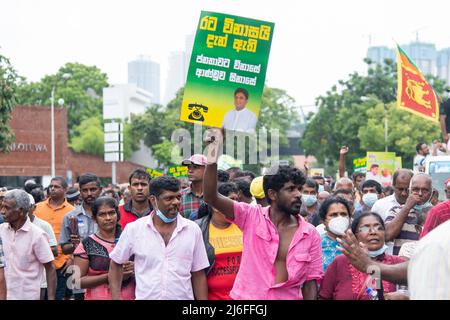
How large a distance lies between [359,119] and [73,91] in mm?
27394

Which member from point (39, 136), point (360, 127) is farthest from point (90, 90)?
point (360, 127)

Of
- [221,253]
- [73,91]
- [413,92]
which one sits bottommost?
[221,253]

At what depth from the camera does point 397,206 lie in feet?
25.7

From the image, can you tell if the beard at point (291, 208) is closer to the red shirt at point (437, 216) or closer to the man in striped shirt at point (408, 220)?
the red shirt at point (437, 216)

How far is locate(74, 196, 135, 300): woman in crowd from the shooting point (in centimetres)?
595

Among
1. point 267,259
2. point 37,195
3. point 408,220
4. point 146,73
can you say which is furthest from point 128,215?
point 146,73

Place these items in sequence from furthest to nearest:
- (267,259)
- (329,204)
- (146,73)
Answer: (146,73) < (329,204) < (267,259)

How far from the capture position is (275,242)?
16.1 feet

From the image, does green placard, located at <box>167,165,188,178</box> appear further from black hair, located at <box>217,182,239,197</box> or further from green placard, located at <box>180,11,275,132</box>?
green placard, located at <box>180,11,275,132</box>

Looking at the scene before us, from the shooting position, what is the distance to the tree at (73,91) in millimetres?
66125

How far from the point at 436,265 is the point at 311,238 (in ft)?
8.41

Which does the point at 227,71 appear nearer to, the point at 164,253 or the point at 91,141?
the point at 164,253

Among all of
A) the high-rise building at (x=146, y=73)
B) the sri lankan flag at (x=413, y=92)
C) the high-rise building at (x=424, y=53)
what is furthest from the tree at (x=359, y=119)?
the high-rise building at (x=424, y=53)

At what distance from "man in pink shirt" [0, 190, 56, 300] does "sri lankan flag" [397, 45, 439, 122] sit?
744 cm
